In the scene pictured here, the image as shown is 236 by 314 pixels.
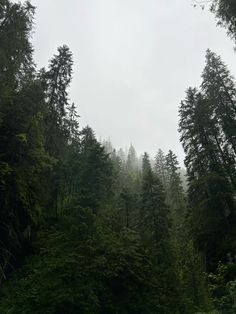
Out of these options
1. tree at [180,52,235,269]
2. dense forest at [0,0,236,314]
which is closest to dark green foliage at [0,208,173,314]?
dense forest at [0,0,236,314]

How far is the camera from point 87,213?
14.7 m

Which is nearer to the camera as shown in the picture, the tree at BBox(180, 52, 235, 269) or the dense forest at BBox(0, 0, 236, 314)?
the dense forest at BBox(0, 0, 236, 314)

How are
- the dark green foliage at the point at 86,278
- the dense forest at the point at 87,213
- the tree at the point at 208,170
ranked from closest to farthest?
the dark green foliage at the point at 86,278, the dense forest at the point at 87,213, the tree at the point at 208,170

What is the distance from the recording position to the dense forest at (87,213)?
1271 centimetres

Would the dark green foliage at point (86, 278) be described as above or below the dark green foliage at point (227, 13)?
below

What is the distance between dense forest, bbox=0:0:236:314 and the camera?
12.7 m

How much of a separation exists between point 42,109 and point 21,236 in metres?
6.92

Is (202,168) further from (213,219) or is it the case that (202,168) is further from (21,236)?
(21,236)

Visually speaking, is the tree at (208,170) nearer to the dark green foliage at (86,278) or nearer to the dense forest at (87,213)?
the dense forest at (87,213)

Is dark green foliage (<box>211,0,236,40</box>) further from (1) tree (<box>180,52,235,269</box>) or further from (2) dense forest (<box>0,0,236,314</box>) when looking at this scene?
(1) tree (<box>180,52,235,269</box>)

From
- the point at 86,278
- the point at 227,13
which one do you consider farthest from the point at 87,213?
the point at 227,13

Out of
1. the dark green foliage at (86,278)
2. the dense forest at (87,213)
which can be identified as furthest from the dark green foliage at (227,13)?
Result: the dark green foliage at (86,278)

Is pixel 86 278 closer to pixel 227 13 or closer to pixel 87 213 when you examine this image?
pixel 87 213

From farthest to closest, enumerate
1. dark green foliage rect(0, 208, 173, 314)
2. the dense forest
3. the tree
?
1. the tree
2. the dense forest
3. dark green foliage rect(0, 208, 173, 314)
